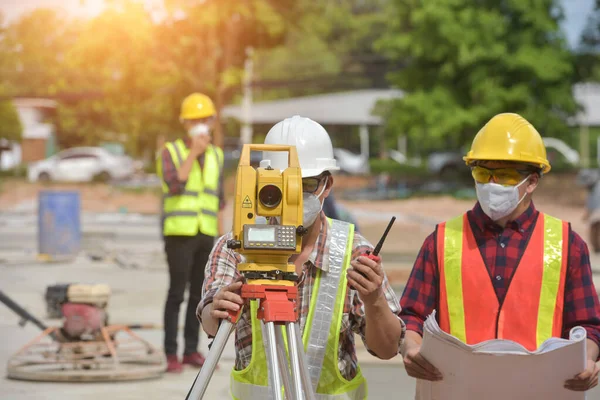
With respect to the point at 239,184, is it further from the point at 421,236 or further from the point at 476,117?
the point at 476,117

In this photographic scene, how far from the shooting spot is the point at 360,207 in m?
37.6

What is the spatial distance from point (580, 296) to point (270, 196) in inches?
45.5

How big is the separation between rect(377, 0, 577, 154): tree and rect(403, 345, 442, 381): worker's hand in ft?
123

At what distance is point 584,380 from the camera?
3.56 m

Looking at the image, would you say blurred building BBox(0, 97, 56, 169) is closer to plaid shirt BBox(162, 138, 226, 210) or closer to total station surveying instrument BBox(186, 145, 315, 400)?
plaid shirt BBox(162, 138, 226, 210)

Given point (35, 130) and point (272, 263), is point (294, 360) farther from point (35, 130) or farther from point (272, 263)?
point (35, 130)

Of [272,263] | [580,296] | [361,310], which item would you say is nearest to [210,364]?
[272,263]

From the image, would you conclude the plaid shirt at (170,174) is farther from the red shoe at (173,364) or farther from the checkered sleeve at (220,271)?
the checkered sleeve at (220,271)

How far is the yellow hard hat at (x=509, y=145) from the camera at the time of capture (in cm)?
397

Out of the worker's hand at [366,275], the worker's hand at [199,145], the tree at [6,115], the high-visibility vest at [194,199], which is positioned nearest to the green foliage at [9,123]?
the tree at [6,115]

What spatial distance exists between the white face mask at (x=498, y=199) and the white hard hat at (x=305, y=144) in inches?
18.4

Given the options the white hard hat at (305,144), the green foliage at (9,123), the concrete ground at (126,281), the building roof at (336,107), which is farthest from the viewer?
the building roof at (336,107)

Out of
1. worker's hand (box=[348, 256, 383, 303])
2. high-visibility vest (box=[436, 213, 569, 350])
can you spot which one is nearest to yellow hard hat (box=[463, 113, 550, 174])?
high-visibility vest (box=[436, 213, 569, 350])

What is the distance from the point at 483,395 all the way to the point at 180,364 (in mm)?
5259
